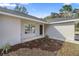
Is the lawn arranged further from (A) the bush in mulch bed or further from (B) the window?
(B) the window

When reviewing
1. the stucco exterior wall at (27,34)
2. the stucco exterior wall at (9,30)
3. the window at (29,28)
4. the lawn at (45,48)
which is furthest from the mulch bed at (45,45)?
the window at (29,28)

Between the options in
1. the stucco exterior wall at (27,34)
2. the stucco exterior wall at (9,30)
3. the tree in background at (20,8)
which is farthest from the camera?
the stucco exterior wall at (27,34)

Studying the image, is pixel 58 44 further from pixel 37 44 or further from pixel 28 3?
pixel 28 3

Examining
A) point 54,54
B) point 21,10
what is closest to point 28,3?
point 21,10

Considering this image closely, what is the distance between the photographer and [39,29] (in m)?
8.30

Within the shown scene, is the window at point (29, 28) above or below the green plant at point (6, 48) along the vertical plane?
above

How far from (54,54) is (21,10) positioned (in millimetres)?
1924

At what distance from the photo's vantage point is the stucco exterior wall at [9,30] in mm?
7819

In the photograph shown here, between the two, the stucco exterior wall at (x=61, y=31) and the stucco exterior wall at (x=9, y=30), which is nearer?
the stucco exterior wall at (x=61, y=31)

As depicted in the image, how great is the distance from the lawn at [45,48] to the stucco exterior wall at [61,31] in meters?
0.18

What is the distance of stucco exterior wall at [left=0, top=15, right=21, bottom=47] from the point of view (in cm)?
782

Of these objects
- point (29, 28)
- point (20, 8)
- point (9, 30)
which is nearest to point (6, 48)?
point (9, 30)

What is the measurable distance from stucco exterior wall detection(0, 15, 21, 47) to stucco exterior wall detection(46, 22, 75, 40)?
1.30 metres

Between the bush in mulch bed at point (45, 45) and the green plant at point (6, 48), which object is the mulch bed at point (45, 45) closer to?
the bush in mulch bed at point (45, 45)
